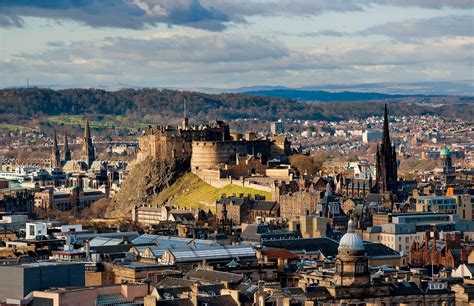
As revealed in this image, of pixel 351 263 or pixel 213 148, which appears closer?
pixel 351 263

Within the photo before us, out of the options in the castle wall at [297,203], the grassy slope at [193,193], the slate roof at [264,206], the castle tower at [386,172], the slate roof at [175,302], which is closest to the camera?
the slate roof at [175,302]

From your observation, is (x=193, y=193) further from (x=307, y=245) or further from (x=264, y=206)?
(x=307, y=245)

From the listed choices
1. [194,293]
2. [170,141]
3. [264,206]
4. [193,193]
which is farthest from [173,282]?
[170,141]

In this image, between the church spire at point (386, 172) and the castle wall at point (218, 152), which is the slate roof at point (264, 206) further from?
the castle wall at point (218, 152)

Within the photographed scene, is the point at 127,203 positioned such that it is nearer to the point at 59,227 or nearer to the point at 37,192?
the point at 37,192

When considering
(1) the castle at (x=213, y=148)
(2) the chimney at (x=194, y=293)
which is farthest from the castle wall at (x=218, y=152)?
(2) the chimney at (x=194, y=293)

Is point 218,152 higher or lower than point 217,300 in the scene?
higher
